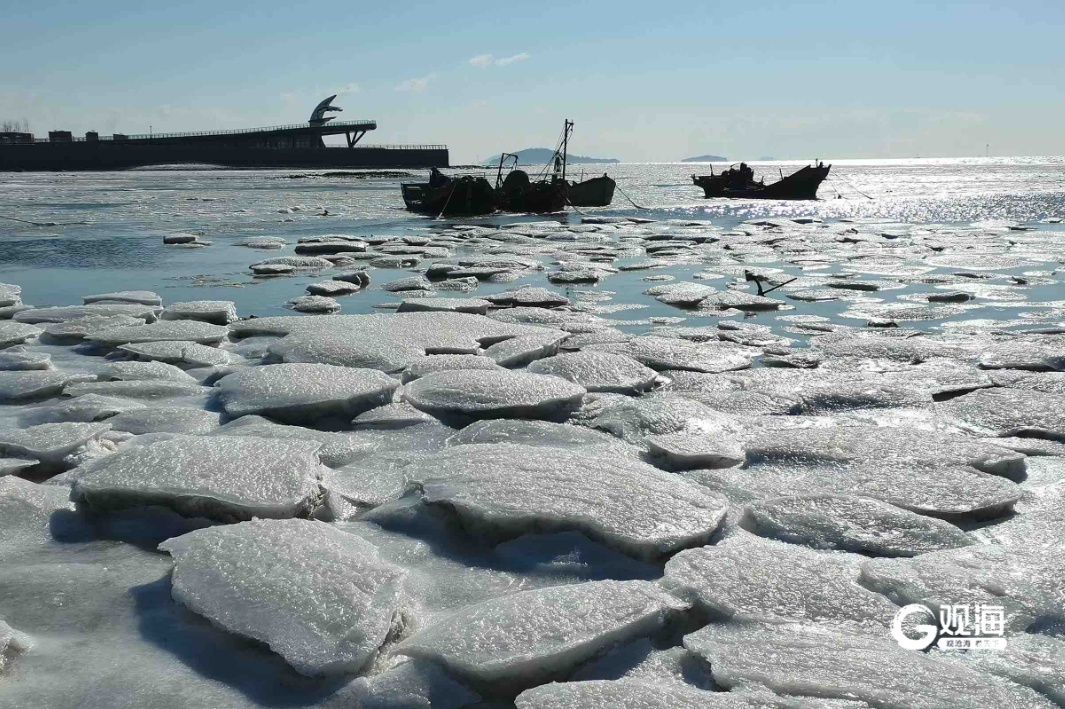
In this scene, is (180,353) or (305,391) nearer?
(305,391)

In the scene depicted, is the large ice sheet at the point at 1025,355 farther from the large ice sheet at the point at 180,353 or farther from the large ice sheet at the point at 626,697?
the large ice sheet at the point at 180,353

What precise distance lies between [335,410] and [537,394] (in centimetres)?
75

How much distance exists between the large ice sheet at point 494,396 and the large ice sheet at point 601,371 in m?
0.23

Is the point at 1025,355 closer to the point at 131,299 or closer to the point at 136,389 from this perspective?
the point at 136,389

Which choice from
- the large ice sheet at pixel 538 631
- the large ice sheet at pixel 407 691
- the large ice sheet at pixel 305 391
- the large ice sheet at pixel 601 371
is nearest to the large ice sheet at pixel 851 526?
the large ice sheet at pixel 538 631

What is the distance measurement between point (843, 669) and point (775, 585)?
0.95ft

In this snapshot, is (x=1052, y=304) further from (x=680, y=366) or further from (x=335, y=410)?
(x=335, y=410)

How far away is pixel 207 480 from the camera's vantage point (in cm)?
206

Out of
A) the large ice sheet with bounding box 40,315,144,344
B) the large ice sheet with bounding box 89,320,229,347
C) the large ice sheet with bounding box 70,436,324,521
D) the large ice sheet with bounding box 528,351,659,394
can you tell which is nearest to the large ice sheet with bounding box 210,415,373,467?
the large ice sheet with bounding box 70,436,324,521

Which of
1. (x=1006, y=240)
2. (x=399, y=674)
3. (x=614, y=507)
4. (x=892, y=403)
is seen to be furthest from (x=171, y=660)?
(x=1006, y=240)

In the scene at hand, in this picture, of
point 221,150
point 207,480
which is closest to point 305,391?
point 207,480

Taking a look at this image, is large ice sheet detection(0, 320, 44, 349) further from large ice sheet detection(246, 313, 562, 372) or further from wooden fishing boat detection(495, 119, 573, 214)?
wooden fishing boat detection(495, 119, 573, 214)

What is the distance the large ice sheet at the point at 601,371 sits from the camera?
3396 millimetres

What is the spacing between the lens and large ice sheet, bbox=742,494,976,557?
6.36ft
